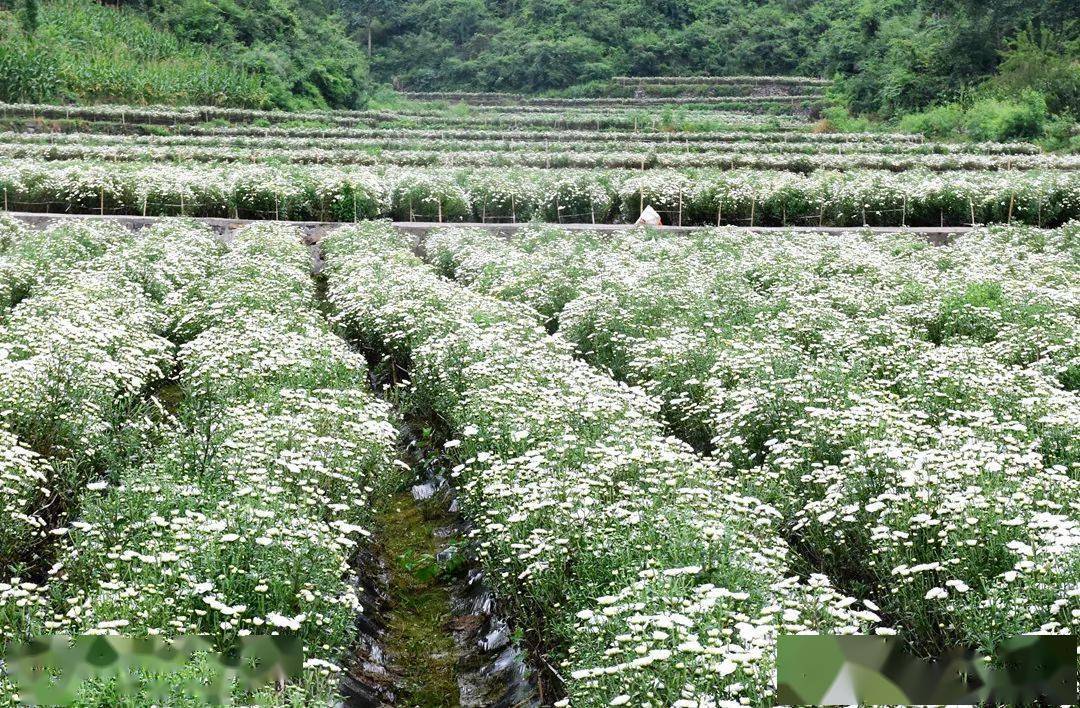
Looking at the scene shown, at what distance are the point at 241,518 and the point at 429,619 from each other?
221 cm

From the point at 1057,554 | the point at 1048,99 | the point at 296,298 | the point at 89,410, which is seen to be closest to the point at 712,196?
the point at 296,298

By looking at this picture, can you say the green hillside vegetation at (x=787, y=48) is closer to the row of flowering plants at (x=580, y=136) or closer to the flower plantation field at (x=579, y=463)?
the row of flowering plants at (x=580, y=136)

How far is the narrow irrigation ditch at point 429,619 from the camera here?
580 centimetres

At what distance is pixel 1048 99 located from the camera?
128 ft

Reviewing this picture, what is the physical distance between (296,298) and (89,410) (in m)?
4.23

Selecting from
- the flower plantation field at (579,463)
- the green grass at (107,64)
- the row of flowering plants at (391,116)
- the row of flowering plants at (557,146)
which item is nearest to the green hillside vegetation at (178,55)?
the green grass at (107,64)

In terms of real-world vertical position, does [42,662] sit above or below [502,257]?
above

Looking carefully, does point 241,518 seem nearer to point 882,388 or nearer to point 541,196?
point 882,388

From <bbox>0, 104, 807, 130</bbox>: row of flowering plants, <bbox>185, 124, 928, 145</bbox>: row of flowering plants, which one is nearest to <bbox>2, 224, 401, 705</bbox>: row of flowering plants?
<bbox>185, 124, 928, 145</bbox>: row of flowering plants

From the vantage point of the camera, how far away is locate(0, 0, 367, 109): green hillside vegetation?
41.1 meters

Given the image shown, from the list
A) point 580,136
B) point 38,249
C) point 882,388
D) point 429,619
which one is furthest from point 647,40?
point 429,619

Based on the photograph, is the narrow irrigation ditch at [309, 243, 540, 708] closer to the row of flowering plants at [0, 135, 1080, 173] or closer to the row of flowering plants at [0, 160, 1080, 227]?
the row of flowering plants at [0, 160, 1080, 227]

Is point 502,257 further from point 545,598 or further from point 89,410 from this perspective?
point 545,598

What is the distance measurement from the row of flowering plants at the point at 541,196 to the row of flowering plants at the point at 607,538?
36.6 ft
